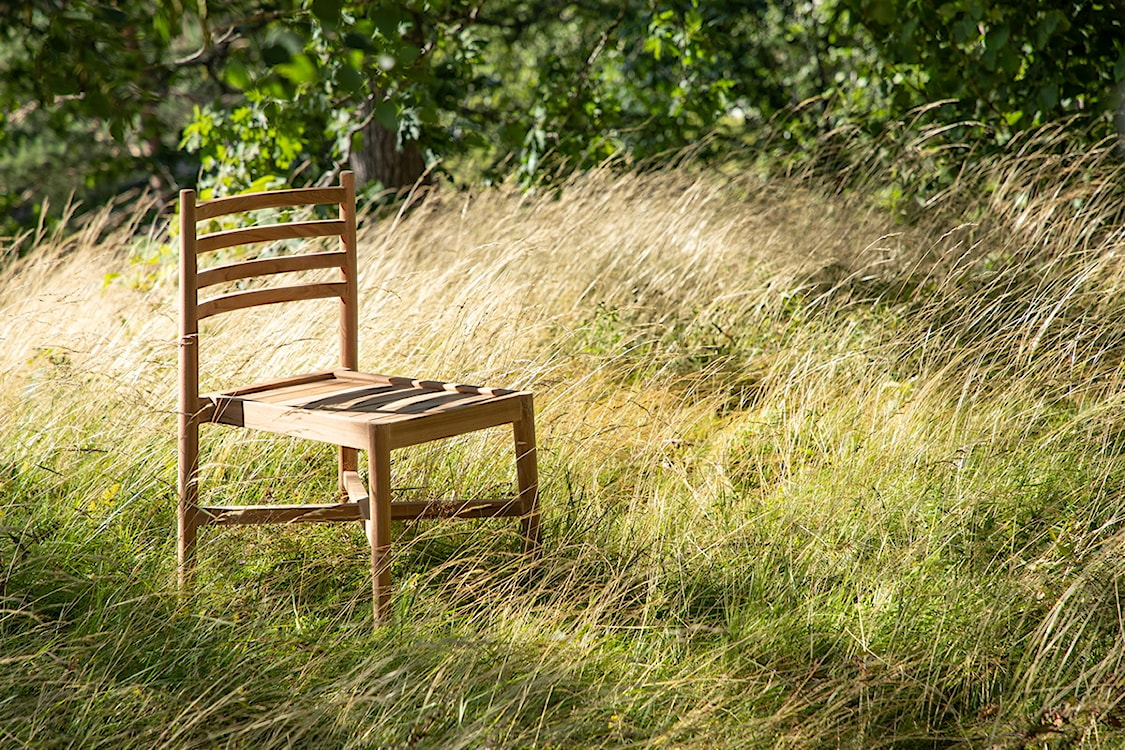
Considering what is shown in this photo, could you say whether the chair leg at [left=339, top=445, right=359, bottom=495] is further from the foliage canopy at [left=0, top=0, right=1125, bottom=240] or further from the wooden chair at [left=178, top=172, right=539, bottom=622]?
the foliage canopy at [left=0, top=0, right=1125, bottom=240]

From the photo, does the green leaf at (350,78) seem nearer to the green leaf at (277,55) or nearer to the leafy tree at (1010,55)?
the green leaf at (277,55)

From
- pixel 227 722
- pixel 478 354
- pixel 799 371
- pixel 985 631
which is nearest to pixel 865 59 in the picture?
pixel 799 371

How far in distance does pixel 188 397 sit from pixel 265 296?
0.31 m

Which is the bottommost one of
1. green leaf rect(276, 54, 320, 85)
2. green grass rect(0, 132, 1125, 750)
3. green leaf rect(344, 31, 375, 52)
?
green grass rect(0, 132, 1125, 750)

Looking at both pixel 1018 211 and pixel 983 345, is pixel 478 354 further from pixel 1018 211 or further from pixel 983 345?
pixel 1018 211

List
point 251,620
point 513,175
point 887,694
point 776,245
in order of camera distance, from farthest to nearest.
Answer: point 513,175, point 776,245, point 251,620, point 887,694

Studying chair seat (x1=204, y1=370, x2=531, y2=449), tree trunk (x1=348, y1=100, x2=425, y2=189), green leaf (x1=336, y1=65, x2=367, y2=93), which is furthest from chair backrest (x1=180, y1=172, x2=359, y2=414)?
tree trunk (x1=348, y1=100, x2=425, y2=189)

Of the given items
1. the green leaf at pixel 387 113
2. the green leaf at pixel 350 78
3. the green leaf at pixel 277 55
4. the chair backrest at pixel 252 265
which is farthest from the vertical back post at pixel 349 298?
the green leaf at pixel 277 55

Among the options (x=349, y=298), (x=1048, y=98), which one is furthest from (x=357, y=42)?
(x=1048, y=98)

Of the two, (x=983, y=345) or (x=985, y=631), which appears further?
(x=983, y=345)

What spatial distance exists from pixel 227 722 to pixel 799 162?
377 cm

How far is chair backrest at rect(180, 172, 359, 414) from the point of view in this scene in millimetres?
2281

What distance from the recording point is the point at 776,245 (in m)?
3.93

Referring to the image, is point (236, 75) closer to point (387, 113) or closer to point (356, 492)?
point (387, 113)
